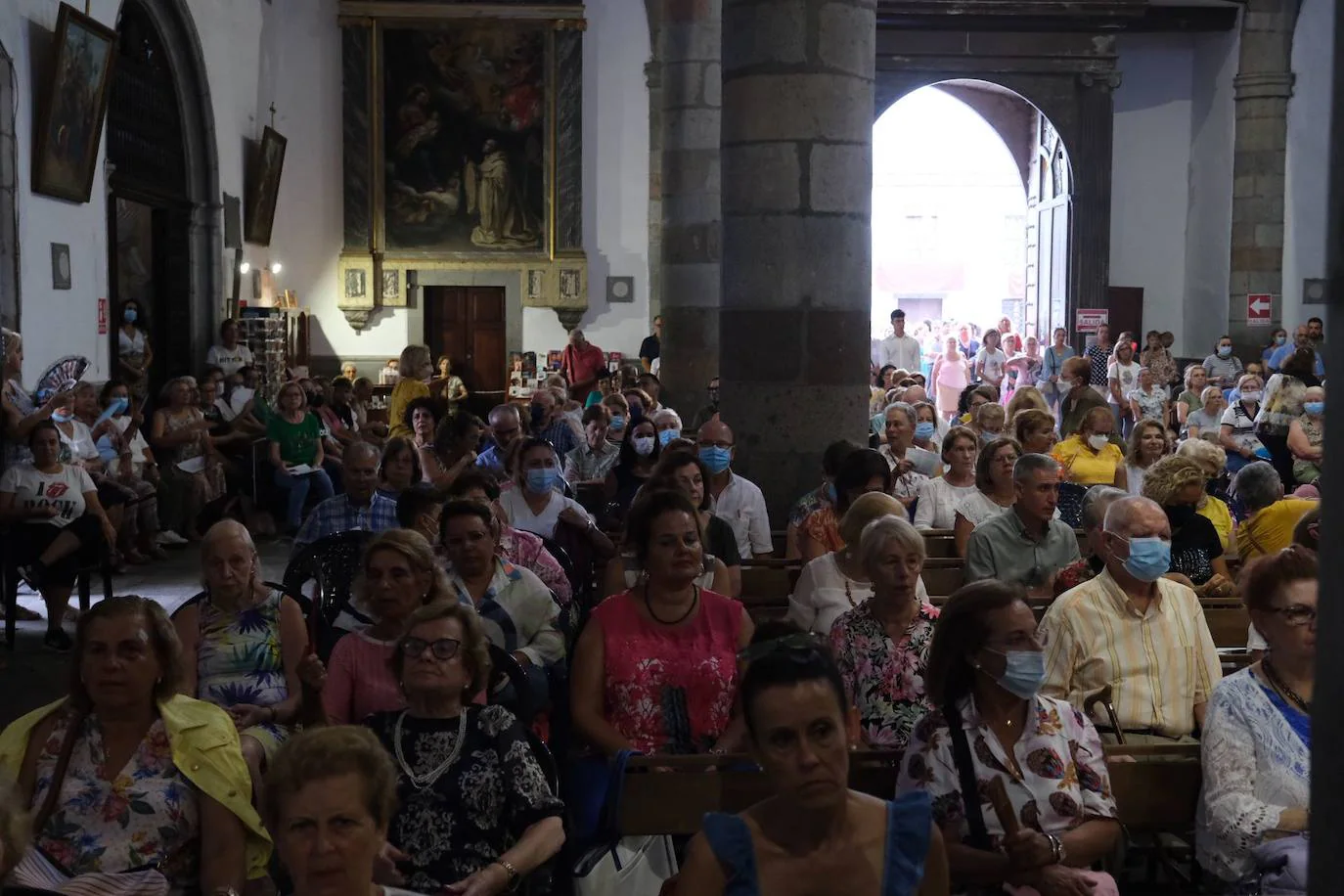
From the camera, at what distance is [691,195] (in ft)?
45.8

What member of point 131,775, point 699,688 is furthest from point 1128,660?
point 131,775

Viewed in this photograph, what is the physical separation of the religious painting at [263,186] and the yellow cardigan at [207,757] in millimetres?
15432

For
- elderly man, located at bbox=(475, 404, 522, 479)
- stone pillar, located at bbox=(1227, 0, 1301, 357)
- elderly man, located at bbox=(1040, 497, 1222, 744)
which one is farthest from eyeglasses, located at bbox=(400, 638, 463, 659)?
stone pillar, located at bbox=(1227, 0, 1301, 357)

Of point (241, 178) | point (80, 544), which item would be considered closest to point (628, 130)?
point (241, 178)

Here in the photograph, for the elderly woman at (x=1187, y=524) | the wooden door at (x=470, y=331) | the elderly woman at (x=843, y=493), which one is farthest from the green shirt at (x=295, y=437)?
the wooden door at (x=470, y=331)

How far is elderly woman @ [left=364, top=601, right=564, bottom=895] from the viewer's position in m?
3.38

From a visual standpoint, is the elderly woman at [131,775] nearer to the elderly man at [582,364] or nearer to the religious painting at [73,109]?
the religious painting at [73,109]

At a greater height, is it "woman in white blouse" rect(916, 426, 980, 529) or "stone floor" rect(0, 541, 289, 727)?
"woman in white blouse" rect(916, 426, 980, 529)

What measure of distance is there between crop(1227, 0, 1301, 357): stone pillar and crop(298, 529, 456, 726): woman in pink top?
60.5ft

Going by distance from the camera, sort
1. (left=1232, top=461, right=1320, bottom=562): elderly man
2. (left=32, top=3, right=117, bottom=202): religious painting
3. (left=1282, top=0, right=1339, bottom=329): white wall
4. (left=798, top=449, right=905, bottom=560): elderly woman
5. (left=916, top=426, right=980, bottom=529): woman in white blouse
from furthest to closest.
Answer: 1. (left=1282, top=0, right=1339, bottom=329): white wall
2. (left=32, top=3, right=117, bottom=202): religious painting
3. (left=916, top=426, right=980, bottom=529): woman in white blouse
4. (left=1232, top=461, right=1320, bottom=562): elderly man
5. (left=798, top=449, right=905, bottom=560): elderly woman

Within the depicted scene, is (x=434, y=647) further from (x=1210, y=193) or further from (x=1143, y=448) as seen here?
(x=1210, y=193)

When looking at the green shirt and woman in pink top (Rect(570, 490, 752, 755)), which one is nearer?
woman in pink top (Rect(570, 490, 752, 755))

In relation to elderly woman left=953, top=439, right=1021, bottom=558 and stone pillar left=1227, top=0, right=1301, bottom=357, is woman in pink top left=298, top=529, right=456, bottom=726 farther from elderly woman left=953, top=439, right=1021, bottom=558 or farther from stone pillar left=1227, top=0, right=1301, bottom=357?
stone pillar left=1227, top=0, right=1301, bottom=357

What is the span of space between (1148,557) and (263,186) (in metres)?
15.8
